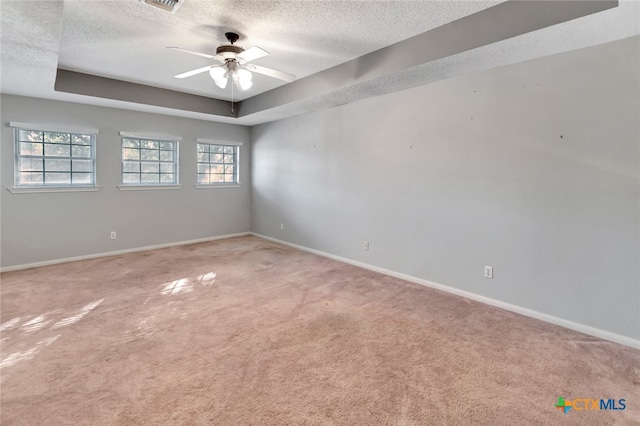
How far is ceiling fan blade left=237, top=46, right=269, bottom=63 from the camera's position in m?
2.54

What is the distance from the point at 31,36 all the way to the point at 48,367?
242 centimetres

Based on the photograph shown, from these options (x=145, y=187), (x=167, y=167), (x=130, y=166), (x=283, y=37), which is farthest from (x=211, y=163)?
(x=283, y=37)

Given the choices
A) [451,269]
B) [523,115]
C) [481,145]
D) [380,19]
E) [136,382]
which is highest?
[380,19]

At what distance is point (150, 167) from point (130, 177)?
1.20 feet

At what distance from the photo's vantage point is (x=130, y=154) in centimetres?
527

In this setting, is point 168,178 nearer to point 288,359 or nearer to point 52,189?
point 52,189

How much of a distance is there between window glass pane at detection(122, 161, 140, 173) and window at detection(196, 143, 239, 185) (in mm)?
1038

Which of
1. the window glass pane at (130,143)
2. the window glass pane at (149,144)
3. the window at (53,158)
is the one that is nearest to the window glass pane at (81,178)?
the window at (53,158)

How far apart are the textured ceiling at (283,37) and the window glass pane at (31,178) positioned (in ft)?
3.53

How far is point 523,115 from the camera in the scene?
117 inches

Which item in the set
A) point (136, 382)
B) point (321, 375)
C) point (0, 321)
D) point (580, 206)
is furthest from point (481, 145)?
point (0, 321)

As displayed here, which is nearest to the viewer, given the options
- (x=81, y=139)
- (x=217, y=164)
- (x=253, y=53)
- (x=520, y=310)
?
(x=253, y=53)

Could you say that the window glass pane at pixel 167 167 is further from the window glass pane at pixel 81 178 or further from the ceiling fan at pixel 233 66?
the ceiling fan at pixel 233 66

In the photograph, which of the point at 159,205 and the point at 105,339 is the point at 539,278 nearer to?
the point at 105,339
